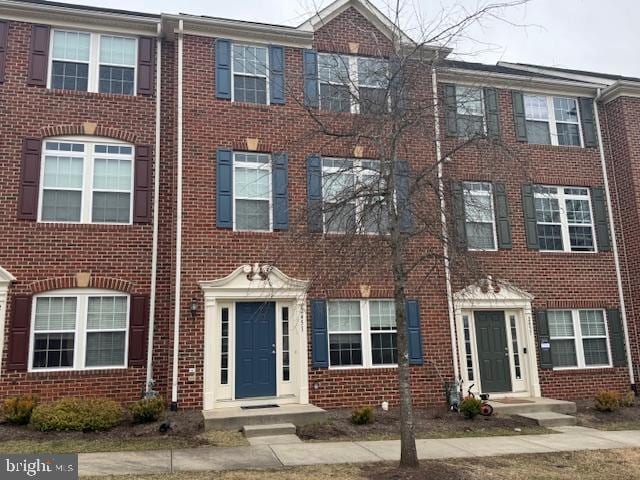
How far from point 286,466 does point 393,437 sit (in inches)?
106

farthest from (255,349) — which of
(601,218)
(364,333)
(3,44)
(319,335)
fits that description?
(601,218)

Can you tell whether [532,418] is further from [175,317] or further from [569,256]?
[175,317]

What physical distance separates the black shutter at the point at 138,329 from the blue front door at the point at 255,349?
184 cm

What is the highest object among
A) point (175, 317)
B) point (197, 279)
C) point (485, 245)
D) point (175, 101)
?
point (175, 101)

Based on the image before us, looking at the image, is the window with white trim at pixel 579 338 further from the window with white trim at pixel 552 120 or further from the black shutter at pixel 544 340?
the window with white trim at pixel 552 120

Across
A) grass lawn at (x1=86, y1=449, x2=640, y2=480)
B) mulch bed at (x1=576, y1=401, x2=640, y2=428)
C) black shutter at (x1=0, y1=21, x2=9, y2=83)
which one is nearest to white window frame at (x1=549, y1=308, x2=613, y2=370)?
mulch bed at (x1=576, y1=401, x2=640, y2=428)

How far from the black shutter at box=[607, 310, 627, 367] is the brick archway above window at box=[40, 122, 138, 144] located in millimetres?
12058

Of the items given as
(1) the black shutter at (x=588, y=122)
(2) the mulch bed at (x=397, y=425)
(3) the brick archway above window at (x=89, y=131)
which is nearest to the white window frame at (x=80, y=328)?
(3) the brick archway above window at (x=89, y=131)

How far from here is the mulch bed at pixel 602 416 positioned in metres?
10.9

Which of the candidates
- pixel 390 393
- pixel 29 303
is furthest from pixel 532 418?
pixel 29 303

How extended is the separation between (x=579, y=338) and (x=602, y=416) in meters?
2.22

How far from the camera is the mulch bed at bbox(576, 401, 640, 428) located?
10948mm

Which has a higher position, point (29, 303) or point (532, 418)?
point (29, 303)

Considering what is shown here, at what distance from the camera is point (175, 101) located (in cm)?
1155
